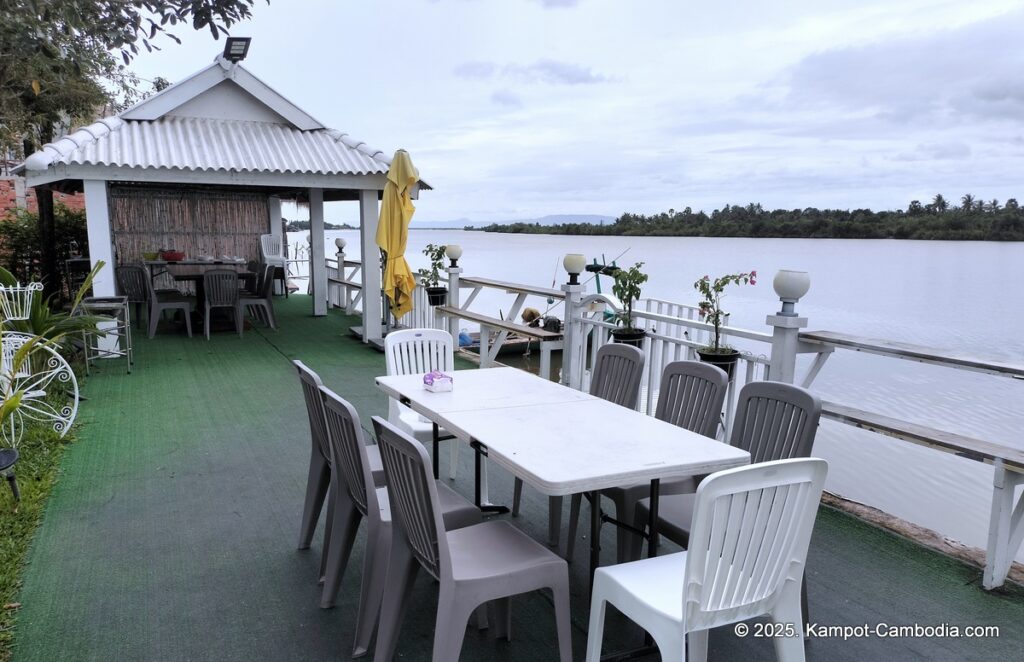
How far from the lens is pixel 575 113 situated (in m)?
17.0

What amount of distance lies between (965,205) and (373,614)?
17.8ft

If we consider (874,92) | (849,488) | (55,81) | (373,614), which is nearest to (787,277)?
(849,488)

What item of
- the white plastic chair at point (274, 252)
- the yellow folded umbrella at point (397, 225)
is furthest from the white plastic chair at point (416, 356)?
the white plastic chair at point (274, 252)

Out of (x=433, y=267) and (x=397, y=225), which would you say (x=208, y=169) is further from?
(x=433, y=267)

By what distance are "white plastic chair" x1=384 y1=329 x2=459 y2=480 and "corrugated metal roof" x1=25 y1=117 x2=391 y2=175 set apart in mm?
4494

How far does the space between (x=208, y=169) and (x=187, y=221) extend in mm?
4669

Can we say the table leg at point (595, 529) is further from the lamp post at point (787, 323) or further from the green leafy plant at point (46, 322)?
the green leafy plant at point (46, 322)

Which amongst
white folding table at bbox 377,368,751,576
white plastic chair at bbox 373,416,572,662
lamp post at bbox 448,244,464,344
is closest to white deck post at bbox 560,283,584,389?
white folding table at bbox 377,368,751,576

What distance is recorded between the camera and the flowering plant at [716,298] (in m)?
4.19

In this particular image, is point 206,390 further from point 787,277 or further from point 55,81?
point 55,81

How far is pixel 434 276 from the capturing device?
8023 millimetres

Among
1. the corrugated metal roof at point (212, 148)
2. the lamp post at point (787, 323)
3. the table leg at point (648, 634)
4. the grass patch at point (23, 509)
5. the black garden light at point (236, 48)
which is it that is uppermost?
the black garden light at point (236, 48)

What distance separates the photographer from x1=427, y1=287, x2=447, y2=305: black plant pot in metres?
7.86

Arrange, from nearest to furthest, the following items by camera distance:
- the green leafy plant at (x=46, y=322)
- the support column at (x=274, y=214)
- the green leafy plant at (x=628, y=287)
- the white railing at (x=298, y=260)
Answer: the green leafy plant at (x=628, y=287) → the green leafy plant at (x=46, y=322) → the support column at (x=274, y=214) → the white railing at (x=298, y=260)
